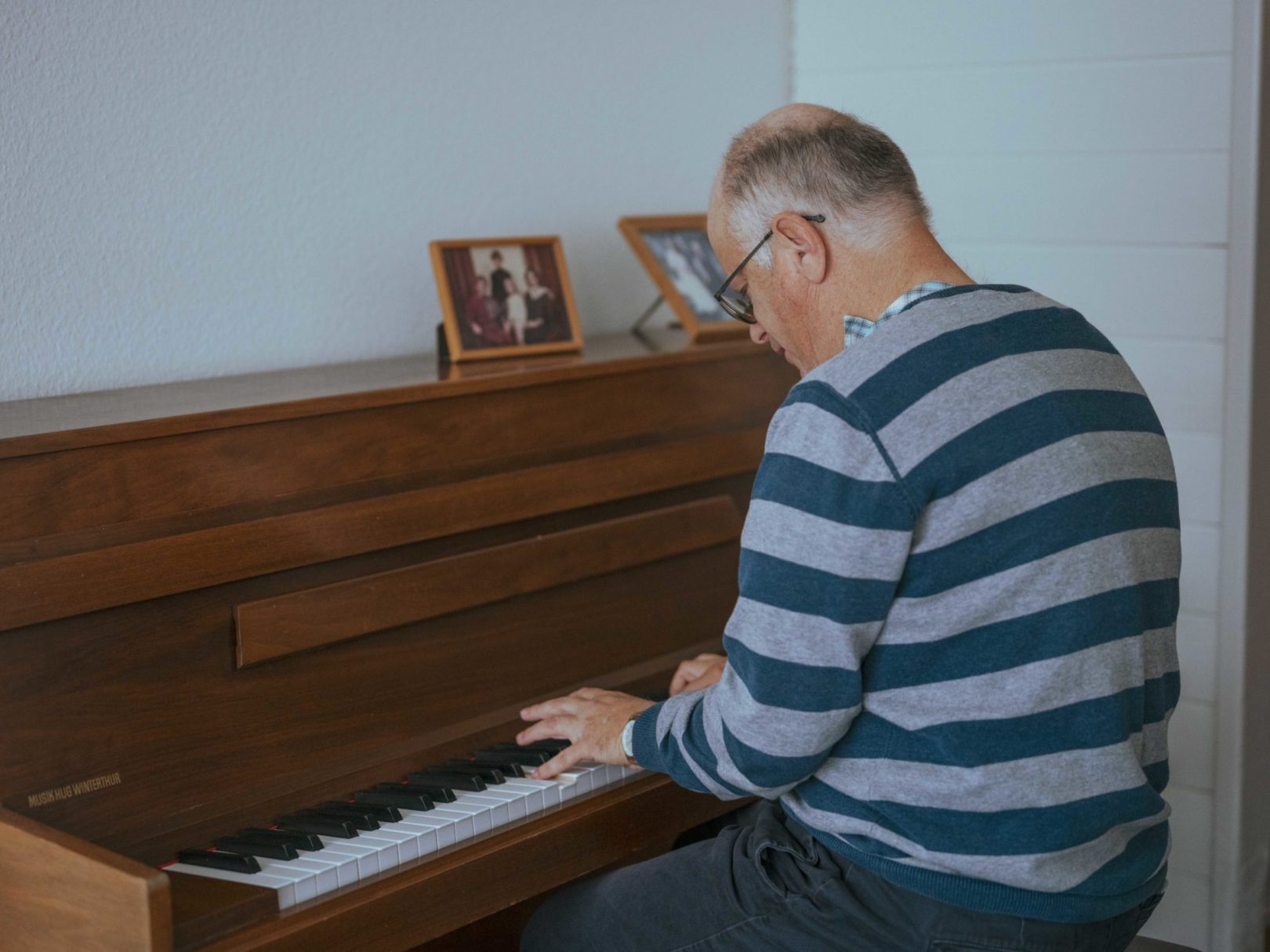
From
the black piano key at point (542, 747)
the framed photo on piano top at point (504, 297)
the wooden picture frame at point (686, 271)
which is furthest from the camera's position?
the wooden picture frame at point (686, 271)

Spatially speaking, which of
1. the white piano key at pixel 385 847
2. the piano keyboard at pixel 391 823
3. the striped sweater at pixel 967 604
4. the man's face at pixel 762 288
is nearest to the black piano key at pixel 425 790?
the piano keyboard at pixel 391 823

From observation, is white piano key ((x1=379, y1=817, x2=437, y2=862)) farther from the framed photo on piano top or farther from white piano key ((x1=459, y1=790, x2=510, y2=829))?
the framed photo on piano top

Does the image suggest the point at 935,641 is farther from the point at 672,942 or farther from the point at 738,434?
the point at 738,434

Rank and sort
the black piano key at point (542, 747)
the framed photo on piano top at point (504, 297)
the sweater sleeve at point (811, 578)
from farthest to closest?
the framed photo on piano top at point (504, 297), the black piano key at point (542, 747), the sweater sleeve at point (811, 578)

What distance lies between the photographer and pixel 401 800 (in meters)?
1.56

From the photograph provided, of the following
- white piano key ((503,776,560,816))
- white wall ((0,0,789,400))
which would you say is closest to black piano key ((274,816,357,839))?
white piano key ((503,776,560,816))

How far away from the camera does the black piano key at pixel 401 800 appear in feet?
5.09

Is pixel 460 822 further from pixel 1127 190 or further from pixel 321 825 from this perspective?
pixel 1127 190

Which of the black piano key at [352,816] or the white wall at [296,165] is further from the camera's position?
the white wall at [296,165]

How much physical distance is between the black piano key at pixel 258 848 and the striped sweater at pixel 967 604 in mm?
514

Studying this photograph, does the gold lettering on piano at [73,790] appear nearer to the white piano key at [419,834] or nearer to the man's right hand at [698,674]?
the white piano key at [419,834]

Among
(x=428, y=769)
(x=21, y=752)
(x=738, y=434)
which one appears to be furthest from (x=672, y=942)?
(x=738, y=434)

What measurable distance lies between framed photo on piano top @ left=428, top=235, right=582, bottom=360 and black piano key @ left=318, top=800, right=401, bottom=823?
2.42ft

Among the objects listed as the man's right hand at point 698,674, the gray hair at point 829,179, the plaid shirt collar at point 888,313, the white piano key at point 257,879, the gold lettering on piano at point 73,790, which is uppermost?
the gray hair at point 829,179
